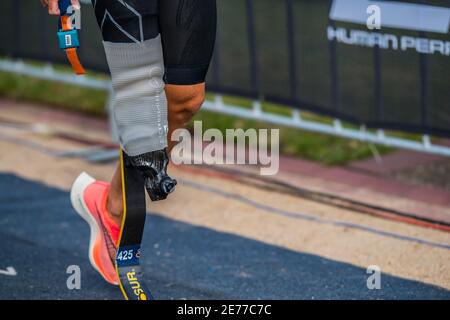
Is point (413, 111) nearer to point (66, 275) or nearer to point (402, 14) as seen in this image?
point (402, 14)

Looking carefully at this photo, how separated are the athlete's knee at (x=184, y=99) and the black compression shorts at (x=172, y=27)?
3 cm

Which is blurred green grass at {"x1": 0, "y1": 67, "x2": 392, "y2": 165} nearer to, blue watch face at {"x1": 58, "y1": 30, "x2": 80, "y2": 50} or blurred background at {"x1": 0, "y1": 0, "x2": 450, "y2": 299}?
blurred background at {"x1": 0, "y1": 0, "x2": 450, "y2": 299}

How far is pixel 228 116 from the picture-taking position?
25.2 feet

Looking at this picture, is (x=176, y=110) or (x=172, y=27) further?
(x=176, y=110)

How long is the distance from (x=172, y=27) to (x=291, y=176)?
2.55 meters

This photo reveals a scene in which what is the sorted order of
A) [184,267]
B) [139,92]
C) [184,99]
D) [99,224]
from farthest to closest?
1. [184,267]
2. [99,224]
3. [184,99]
4. [139,92]

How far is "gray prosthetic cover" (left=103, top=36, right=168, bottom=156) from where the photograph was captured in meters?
3.71

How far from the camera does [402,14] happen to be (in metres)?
5.48

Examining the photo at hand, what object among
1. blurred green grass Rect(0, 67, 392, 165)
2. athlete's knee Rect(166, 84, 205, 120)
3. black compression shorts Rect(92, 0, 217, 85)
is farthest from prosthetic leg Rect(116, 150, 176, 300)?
blurred green grass Rect(0, 67, 392, 165)

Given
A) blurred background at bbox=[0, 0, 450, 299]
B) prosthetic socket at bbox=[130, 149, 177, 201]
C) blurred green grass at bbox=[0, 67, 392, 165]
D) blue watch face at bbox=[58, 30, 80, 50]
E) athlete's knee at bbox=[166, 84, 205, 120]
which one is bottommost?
blurred green grass at bbox=[0, 67, 392, 165]

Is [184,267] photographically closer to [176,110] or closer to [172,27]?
[176,110]

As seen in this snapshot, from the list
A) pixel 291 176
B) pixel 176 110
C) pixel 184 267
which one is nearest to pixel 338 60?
pixel 291 176

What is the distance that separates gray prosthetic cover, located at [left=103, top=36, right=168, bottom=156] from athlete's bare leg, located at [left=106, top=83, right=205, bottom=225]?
13 centimetres
